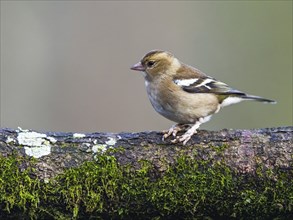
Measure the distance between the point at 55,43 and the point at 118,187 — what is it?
664cm

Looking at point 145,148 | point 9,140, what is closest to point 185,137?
point 145,148

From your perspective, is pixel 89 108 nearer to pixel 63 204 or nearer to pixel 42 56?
pixel 42 56

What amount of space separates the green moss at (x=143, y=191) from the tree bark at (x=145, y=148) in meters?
0.07

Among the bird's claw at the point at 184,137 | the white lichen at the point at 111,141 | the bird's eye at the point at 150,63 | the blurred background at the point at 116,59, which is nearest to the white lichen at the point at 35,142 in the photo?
the white lichen at the point at 111,141

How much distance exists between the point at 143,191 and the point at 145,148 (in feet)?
1.28

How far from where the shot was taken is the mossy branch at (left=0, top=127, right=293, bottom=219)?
5375 millimetres

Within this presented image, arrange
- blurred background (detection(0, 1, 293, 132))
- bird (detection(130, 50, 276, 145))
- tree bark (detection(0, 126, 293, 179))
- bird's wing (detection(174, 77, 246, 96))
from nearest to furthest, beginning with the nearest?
tree bark (detection(0, 126, 293, 179)) < bird (detection(130, 50, 276, 145)) < bird's wing (detection(174, 77, 246, 96)) < blurred background (detection(0, 1, 293, 132))

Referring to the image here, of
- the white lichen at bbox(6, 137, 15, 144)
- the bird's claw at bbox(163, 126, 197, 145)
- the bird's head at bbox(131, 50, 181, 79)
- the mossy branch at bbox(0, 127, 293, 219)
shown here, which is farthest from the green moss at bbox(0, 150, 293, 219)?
the bird's head at bbox(131, 50, 181, 79)

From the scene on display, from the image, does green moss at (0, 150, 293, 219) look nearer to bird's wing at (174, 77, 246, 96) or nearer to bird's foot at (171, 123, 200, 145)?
bird's foot at (171, 123, 200, 145)

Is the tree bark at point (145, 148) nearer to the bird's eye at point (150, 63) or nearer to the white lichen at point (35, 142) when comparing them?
the white lichen at point (35, 142)

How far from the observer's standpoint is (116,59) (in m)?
12.1

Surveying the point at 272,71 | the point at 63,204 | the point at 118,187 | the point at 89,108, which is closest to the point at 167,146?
the point at 118,187

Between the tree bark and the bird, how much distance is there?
28.9 inches

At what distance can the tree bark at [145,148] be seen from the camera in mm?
5473
